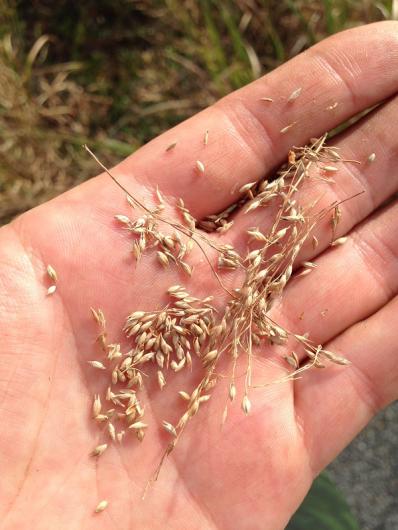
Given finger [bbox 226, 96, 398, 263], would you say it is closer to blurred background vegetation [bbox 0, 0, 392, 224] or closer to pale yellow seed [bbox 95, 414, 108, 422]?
pale yellow seed [bbox 95, 414, 108, 422]

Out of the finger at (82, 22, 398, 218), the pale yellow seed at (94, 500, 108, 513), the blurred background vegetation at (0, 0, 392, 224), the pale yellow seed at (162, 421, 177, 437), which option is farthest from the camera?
the blurred background vegetation at (0, 0, 392, 224)

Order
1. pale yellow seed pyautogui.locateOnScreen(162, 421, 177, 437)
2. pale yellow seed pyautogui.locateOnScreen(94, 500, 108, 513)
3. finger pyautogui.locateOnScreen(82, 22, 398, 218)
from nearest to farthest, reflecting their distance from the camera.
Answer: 1. pale yellow seed pyautogui.locateOnScreen(94, 500, 108, 513)
2. pale yellow seed pyautogui.locateOnScreen(162, 421, 177, 437)
3. finger pyautogui.locateOnScreen(82, 22, 398, 218)

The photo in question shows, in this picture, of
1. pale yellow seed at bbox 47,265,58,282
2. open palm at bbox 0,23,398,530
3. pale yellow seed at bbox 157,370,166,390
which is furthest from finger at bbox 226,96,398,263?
pale yellow seed at bbox 47,265,58,282

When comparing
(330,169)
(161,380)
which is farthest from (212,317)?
(330,169)

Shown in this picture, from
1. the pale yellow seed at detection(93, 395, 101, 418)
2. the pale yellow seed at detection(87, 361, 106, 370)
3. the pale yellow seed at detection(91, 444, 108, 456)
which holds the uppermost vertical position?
the pale yellow seed at detection(87, 361, 106, 370)

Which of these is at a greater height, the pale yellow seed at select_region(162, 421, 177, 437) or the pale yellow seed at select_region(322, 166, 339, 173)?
the pale yellow seed at select_region(322, 166, 339, 173)

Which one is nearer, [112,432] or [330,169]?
[112,432]

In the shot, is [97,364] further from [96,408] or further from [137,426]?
[137,426]

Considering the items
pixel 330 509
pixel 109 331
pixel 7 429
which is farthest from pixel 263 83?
pixel 330 509

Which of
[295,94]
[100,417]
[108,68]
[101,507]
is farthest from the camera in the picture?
[108,68]
